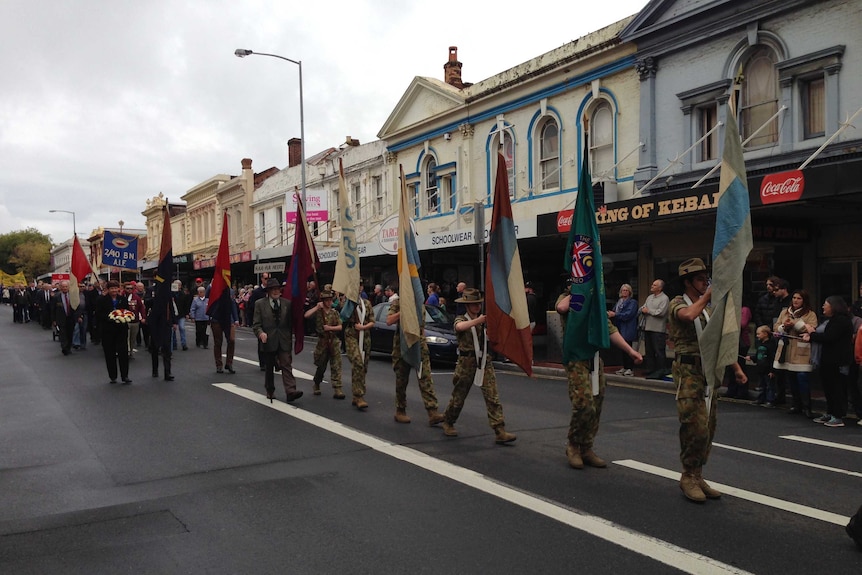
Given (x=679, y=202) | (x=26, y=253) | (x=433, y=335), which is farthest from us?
(x=26, y=253)

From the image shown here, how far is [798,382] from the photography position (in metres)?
9.55

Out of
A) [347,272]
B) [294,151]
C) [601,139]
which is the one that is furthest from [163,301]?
[294,151]

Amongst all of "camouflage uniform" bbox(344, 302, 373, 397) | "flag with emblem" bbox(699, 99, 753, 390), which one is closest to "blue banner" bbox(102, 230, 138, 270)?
"camouflage uniform" bbox(344, 302, 373, 397)

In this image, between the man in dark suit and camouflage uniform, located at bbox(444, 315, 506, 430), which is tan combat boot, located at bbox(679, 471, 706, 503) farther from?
the man in dark suit

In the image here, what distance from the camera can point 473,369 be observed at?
7.72 metres

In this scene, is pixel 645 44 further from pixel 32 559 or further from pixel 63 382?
pixel 32 559

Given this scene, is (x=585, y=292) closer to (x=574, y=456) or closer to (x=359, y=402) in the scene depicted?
(x=574, y=456)

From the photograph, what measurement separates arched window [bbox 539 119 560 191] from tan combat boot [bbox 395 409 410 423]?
45.5 ft

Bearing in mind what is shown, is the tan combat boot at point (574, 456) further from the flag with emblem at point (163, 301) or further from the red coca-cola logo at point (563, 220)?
the red coca-cola logo at point (563, 220)

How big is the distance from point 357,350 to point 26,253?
4446 inches

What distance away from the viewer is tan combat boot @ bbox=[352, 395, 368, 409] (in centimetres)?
968

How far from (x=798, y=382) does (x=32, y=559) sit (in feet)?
28.9

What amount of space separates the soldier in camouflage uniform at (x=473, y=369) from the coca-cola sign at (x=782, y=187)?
22.0ft

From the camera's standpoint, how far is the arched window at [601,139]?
19.9 meters
